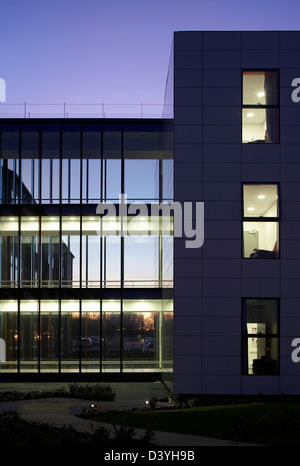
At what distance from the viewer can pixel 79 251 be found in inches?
1088

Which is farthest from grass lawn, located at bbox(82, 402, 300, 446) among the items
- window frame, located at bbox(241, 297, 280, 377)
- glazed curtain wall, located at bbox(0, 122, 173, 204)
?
glazed curtain wall, located at bbox(0, 122, 173, 204)

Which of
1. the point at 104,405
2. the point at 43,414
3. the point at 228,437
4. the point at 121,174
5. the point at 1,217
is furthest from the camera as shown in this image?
the point at 121,174

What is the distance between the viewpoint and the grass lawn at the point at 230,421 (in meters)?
13.4

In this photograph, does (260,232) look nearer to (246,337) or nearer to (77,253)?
(246,337)

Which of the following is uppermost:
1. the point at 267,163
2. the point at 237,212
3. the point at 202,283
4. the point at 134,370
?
the point at 267,163

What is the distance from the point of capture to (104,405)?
753 inches

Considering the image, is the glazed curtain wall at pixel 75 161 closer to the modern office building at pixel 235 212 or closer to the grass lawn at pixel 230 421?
the modern office building at pixel 235 212

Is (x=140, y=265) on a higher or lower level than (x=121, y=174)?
lower

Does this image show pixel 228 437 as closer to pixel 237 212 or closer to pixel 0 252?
pixel 237 212

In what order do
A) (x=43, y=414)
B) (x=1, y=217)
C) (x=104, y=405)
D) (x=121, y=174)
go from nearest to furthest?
(x=43, y=414)
(x=104, y=405)
(x=1, y=217)
(x=121, y=174)

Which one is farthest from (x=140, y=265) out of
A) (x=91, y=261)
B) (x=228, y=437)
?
(x=228, y=437)

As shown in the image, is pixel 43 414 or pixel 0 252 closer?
pixel 43 414

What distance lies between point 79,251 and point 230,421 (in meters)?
14.9

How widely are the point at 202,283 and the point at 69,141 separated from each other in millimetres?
10910
